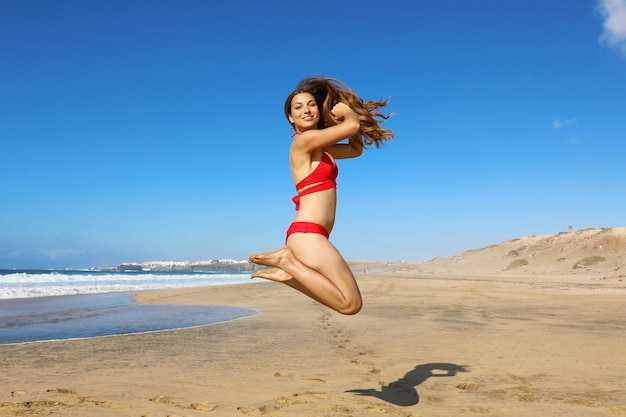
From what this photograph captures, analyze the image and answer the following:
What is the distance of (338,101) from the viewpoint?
14.9 ft

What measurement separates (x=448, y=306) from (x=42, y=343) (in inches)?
415

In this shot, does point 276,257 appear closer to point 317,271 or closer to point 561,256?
point 317,271

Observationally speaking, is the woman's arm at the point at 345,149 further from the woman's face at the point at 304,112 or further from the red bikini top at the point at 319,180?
the red bikini top at the point at 319,180

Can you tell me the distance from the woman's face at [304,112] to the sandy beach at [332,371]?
2564mm

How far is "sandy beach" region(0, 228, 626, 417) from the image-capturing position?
5012mm

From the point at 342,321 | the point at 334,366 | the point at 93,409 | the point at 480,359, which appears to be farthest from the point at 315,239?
the point at 342,321

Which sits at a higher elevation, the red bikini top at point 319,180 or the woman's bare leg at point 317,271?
the red bikini top at point 319,180

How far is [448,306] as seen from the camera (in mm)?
15188

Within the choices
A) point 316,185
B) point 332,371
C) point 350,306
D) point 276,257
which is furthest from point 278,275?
point 332,371

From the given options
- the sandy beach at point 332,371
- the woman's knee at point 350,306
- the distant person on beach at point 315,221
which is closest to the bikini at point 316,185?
the distant person on beach at point 315,221

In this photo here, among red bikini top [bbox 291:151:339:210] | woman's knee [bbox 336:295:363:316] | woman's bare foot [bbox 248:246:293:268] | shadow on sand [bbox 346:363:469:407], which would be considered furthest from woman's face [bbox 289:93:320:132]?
shadow on sand [bbox 346:363:469:407]

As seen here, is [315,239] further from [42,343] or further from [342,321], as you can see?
[342,321]

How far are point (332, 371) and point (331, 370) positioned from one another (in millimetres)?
56

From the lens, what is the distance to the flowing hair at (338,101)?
448cm
